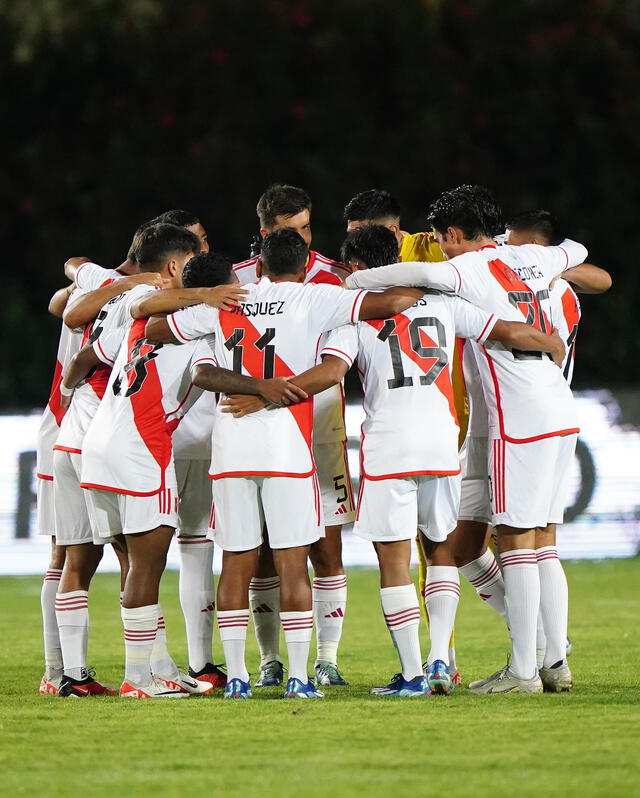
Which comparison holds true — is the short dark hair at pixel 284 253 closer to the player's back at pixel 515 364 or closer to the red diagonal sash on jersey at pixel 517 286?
the player's back at pixel 515 364

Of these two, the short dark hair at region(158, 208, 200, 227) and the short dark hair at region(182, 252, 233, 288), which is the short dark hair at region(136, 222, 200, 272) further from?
the short dark hair at region(158, 208, 200, 227)

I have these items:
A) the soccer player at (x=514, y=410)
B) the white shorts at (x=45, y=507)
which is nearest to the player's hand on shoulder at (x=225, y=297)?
the soccer player at (x=514, y=410)

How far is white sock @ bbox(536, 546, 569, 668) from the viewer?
21.6 feet

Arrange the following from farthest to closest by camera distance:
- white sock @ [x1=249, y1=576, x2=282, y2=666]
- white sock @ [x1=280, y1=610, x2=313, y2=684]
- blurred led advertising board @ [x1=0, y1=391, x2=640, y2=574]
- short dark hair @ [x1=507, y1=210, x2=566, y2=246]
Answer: blurred led advertising board @ [x1=0, y1=391, x2=640, y2=574], short dark hair @ [x1=507, y1=210, x2=566, y2=246], white sock @ [x1=249, y1=576, x2=282, y2=666], white sock @ [x1=280, y1=610, x2=313, y2=684]

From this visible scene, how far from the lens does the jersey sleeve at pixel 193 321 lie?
650 cm

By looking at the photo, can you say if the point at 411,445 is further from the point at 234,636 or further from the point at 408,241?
the point at 408,241

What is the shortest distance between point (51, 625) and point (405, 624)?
1921 millimetres

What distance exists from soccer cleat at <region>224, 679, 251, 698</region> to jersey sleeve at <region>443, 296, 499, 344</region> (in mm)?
1855

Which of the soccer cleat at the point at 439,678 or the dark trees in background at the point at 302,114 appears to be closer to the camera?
the soccer cleat at the point at 439,678

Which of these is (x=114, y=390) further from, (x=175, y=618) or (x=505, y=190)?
(x=505, y=190)

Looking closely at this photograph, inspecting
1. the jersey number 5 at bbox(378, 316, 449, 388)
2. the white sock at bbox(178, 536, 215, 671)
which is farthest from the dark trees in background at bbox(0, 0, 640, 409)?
the jersey number 5 at bbox(378, 316, 449, 388)

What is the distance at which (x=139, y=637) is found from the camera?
6.46 meters

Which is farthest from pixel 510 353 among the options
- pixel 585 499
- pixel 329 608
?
pixel 585 499

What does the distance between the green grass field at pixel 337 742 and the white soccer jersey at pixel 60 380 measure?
113 centimetres
